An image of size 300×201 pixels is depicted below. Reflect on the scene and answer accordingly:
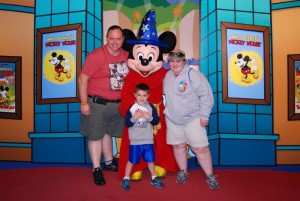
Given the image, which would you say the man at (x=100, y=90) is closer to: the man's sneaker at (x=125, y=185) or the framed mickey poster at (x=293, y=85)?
the man's sneaker at (x=125, y=185)

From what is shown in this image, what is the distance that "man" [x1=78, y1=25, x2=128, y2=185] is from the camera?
272 cm

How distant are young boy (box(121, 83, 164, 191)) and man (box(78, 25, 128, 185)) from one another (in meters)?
0.36

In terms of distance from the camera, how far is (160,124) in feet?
9.09

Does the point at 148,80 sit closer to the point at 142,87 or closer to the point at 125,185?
the point at 142,87

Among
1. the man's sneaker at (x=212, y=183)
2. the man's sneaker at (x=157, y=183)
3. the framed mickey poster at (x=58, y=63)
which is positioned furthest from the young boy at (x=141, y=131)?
the framed mickey poster at (x=58, y=63)

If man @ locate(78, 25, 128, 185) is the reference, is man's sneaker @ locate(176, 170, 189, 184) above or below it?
below

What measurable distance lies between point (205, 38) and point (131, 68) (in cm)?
136

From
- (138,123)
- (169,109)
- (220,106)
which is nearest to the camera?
(138,123)

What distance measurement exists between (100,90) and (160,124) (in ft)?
2.12

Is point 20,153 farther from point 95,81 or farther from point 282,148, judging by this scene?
point 282,148

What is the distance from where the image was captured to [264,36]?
3600 millimetres

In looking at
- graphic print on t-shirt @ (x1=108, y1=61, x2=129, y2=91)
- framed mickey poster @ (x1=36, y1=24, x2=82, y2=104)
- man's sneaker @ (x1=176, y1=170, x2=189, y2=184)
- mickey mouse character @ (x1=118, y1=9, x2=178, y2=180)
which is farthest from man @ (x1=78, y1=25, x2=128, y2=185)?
framed mickey poster @ (x1=36, y1=24, x2=82, y2=104)

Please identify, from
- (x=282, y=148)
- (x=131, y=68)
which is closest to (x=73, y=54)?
(x=131, y=68)

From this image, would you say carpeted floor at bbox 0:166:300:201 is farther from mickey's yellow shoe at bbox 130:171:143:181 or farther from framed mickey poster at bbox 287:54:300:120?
framed mickey poster at bbox 287:54:300:120
